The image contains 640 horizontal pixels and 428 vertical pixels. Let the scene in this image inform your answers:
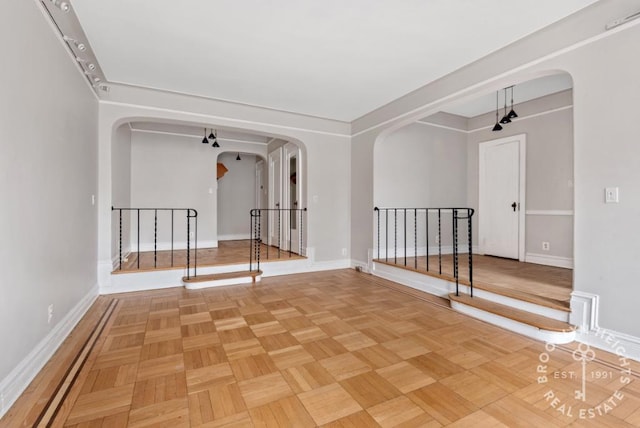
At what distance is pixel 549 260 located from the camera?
14.5 ft

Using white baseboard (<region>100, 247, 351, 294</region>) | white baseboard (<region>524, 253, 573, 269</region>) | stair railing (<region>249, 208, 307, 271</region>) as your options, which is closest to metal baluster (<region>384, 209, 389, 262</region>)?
white baseboard (<region>100, 247, 351, 294</region>)

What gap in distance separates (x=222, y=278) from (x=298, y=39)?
2.97m

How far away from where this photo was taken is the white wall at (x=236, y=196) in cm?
795

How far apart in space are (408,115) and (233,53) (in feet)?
Answer: 7.63

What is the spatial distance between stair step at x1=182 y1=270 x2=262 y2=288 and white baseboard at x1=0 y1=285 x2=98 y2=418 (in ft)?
4.03

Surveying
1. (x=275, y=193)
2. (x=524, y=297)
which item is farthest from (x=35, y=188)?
(x=275, y=193)

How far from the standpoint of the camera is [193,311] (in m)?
3.06

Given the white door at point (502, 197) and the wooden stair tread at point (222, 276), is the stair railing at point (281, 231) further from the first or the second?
the white door at point (502, 197)

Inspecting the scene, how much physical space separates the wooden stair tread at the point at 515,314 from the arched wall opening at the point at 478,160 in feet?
6.22

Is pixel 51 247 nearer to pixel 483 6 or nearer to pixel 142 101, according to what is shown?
pixel 142 101

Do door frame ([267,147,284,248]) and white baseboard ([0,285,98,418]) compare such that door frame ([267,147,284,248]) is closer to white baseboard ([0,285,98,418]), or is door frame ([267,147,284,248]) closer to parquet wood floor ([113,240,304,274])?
parquet wood floor ([113,240,304,274])

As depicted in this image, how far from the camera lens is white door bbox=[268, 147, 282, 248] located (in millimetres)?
6376

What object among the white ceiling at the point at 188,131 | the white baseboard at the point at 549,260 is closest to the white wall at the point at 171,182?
the white ceiling at the point at 188,131

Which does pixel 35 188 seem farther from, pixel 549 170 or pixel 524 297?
pixel 549 170
